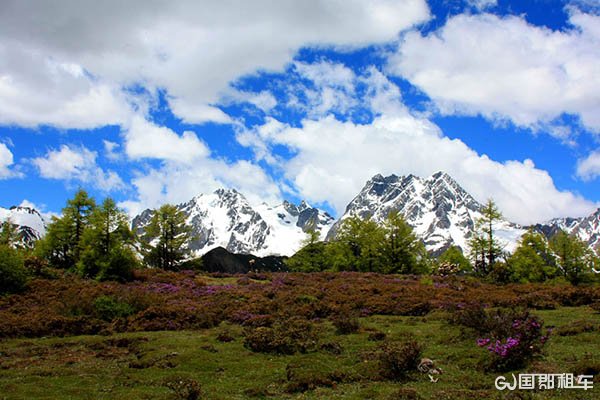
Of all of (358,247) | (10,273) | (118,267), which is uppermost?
(358,247)

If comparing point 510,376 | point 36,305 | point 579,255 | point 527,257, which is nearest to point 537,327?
point 510,376

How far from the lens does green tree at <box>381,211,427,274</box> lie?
219 ft

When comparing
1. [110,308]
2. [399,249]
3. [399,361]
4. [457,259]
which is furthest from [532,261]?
[110,308]

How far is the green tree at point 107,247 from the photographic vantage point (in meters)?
43.5

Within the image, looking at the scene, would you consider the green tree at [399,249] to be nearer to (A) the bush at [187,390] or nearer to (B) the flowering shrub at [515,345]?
(B) the flowering shrub at [515,345]

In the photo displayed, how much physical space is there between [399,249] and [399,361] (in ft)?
171

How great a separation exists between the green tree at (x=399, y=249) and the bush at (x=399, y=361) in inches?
2014

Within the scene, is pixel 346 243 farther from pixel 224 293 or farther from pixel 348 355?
pixel 348 355

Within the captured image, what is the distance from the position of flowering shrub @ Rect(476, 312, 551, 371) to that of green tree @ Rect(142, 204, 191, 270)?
54.7 m

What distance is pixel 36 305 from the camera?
31.8 m

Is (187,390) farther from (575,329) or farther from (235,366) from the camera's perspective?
(575,329)

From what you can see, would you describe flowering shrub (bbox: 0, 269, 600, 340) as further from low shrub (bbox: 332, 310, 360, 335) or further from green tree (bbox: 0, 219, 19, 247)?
green tree (bbox: 0, 219, 19, 247)

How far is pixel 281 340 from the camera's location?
20.5 m

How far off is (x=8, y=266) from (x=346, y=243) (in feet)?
157
